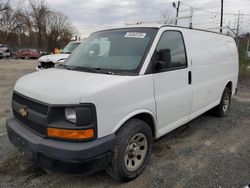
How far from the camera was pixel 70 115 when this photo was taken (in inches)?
99.7

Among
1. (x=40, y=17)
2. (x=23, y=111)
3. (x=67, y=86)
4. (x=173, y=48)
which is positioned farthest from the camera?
(x=40, y=17)

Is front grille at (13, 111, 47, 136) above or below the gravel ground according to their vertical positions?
above

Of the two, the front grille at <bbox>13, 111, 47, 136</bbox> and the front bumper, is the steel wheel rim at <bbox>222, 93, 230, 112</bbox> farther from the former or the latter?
the front grille at <bbox>13, 111, 47, 136</bbox>

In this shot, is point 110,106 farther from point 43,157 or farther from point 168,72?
point 168,72

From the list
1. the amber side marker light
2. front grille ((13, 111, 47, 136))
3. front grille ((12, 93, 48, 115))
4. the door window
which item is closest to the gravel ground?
front grille ((13, 111, 47, 136))

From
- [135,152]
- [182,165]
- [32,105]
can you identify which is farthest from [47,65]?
[182,165]

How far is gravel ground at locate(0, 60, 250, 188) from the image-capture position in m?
3.14

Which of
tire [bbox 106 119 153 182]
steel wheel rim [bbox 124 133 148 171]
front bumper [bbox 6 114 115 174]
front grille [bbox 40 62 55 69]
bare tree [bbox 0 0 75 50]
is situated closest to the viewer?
front bumper [bbox 6 114 115 174]

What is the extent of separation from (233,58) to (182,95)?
116 inches

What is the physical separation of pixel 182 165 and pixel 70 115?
6.41 feet

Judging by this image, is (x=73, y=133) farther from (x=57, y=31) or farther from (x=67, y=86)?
(x=57, y=31)

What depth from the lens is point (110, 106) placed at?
2.66 m

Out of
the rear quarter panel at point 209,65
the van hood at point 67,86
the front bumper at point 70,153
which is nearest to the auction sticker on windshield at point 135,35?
the van hood at point 67,86

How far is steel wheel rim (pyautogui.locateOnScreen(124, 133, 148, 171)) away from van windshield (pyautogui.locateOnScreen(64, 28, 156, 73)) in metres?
0.90
